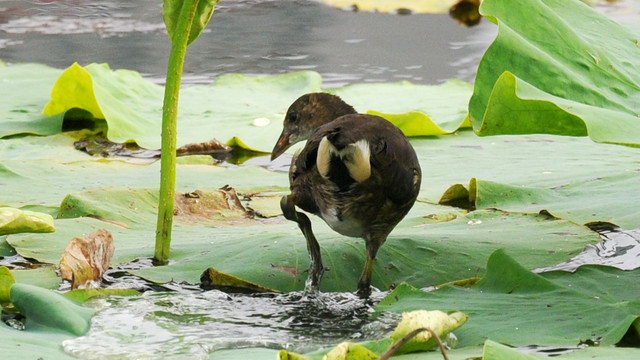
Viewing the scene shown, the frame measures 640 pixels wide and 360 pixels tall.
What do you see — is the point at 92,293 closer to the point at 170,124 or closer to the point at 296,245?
the point at 170,124

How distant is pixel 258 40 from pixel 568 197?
12.0ft

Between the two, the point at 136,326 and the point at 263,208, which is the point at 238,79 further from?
the point at 136,326

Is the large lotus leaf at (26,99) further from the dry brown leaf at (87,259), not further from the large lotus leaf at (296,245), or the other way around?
the dry brown leaf at (87,259)

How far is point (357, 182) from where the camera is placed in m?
2.60

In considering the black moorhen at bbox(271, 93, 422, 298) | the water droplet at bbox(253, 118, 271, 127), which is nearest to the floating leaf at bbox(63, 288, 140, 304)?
the black moorhen at bbox(271, 93, 422, 298)

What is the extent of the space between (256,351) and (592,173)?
1.86 m

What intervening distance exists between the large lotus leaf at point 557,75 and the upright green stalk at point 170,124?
2.50 feet

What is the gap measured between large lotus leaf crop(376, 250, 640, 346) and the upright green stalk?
2.16 feet

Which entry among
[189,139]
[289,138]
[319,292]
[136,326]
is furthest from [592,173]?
[136,326]

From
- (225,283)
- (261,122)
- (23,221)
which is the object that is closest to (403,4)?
(261,122)

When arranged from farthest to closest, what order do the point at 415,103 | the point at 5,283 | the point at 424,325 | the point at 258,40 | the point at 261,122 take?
the point at 258,40
the point at 415,103
the point at 261,122
the point at 5,283
the point at 424,325

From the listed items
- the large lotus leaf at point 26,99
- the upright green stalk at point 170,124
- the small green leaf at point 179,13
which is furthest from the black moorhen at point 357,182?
the large lotus leaf at point 26,99

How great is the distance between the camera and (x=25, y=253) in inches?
107

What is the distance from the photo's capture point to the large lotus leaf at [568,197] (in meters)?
3.05
